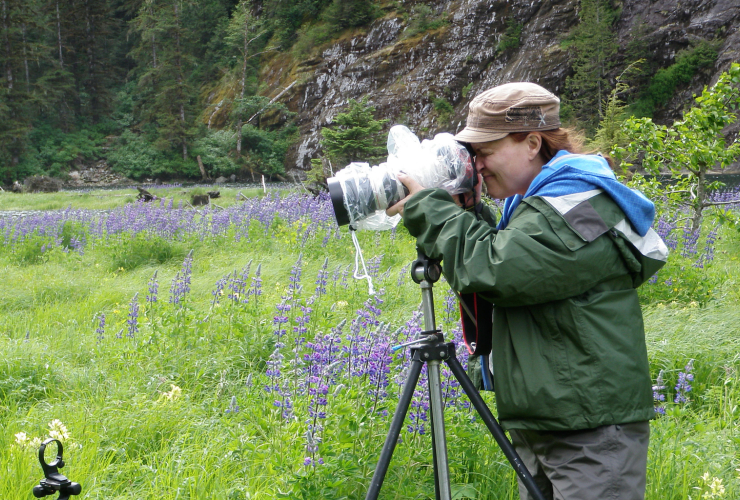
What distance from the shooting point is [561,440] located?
1585 millimetres

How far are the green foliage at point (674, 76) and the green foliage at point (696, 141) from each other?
Result: 1058 inches

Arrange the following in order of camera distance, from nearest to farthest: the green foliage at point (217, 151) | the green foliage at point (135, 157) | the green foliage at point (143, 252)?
the green foliage at point (143, 252) < the green foliage at point (217, 151) < the green foliage at point (135, 157)

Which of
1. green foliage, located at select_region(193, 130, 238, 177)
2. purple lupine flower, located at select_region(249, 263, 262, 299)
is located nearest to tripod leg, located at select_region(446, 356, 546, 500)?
purple lupine flower, located at select_region(249, 263, 262, 299)

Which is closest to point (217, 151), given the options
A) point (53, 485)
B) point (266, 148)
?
point (266, 148)

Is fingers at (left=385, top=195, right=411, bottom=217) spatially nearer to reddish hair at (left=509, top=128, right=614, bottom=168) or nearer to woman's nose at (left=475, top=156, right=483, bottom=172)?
woman's nose at (left=475, top=156, right=483, bottom=172)

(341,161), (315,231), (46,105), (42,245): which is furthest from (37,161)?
(315,231)

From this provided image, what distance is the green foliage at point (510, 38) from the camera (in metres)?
35.0

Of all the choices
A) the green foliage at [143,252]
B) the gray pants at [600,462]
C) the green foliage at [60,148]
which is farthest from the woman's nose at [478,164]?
the green foliage at [60,148]

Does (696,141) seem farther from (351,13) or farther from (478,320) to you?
(351,13)

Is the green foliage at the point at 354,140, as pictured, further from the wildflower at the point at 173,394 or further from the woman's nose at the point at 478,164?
the woman's nose at the point at 478,164

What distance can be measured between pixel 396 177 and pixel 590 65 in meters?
32.8

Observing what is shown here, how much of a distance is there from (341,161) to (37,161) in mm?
29333

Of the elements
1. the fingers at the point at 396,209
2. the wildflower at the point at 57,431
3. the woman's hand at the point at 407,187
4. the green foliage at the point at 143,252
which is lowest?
the wildflower at the point at 57,431

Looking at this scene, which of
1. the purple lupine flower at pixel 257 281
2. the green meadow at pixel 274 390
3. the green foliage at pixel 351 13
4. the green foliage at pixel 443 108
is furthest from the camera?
the green foliage at pixel 351 13
